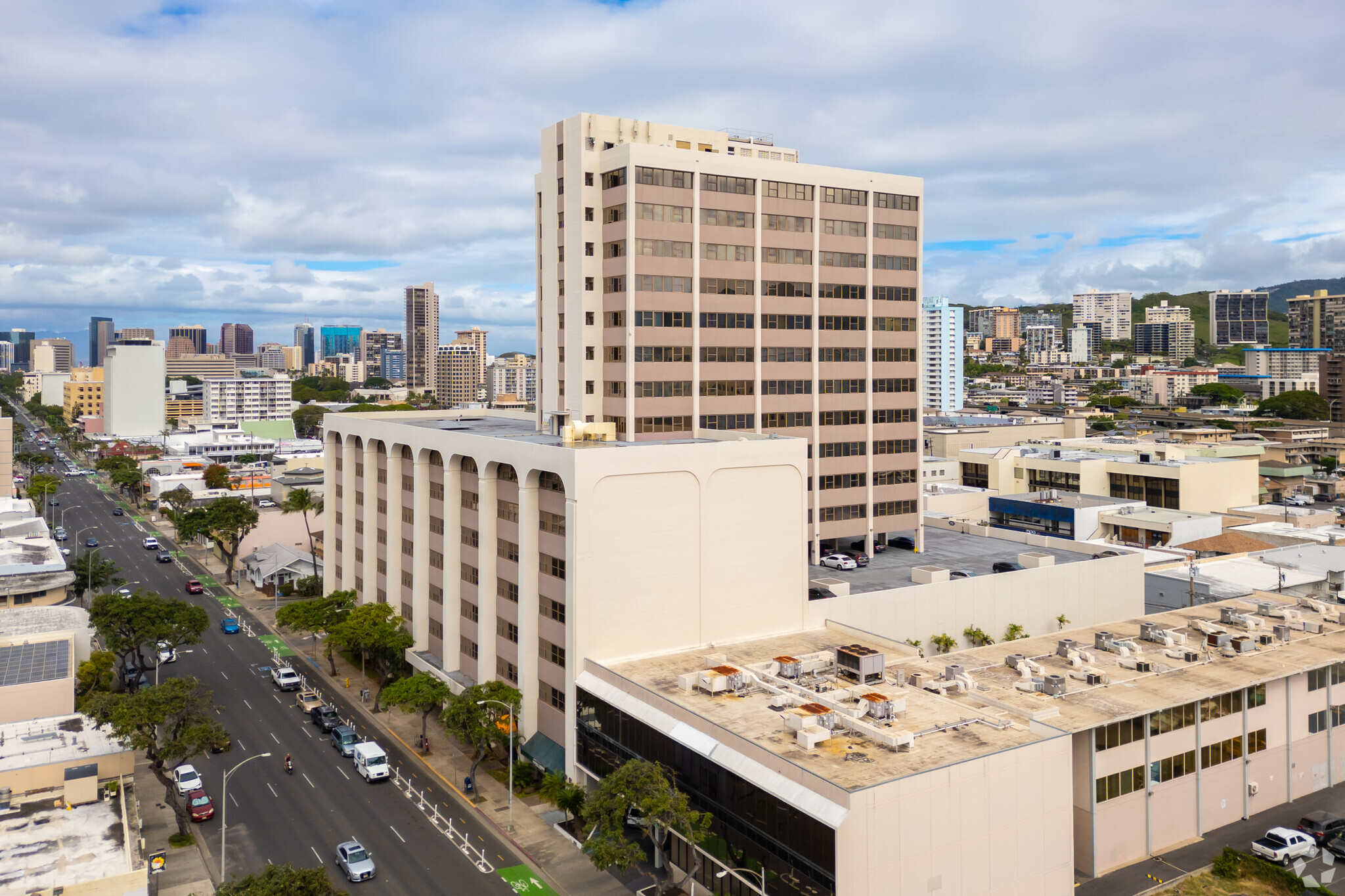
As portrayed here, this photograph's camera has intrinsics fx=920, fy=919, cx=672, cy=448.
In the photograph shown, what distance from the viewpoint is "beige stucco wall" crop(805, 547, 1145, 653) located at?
70.1 metres

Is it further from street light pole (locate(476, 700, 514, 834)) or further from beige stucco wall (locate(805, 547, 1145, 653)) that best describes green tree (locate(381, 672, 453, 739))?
beige stucco wall (locate(805, 547, 1145, 653))

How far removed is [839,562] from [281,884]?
56943mm

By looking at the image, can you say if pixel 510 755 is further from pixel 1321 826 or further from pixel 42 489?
pixel 42 489

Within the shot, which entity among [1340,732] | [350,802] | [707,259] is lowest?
[350,802]

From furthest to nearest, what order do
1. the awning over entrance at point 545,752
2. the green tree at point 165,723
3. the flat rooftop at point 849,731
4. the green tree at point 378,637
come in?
the green tree at point 378,637 → the awning over entrance at point 545,752 → the green tree at point 165,723 → the flat rooftop at point 849,731

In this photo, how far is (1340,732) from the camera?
61844 mm

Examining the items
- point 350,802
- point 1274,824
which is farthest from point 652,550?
point 1274,824

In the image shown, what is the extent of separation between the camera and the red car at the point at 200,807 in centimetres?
5847

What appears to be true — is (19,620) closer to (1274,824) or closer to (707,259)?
(707,259)

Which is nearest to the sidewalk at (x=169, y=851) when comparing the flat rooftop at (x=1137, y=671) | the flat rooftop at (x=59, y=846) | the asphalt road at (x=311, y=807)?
the asphalt road at (x=311, y=807)

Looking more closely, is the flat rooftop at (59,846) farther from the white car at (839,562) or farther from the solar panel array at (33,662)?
the white car at (839,562)

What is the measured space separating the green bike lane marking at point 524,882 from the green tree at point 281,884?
1091 centimetres

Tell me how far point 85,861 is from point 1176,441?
7922 inches

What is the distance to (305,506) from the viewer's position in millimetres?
124375
